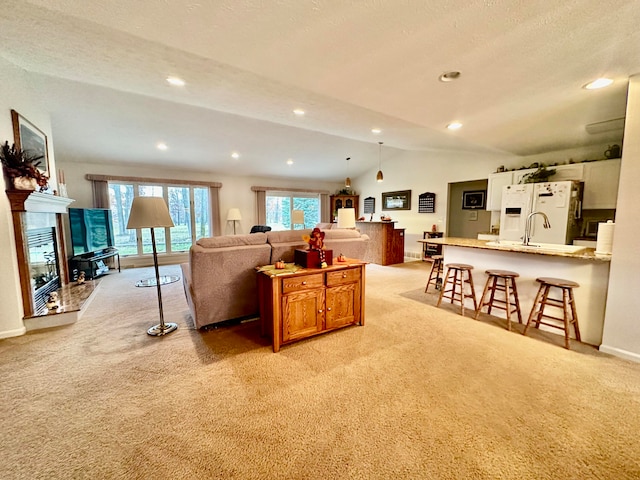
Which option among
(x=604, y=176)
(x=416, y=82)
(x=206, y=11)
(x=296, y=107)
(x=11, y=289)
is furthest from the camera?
(x=604, y=176)

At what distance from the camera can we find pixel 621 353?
223cm

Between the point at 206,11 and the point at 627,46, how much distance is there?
2616 mm

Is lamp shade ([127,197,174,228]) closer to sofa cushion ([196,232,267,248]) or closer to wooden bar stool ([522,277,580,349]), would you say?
sofa cushion ([196,232,267,248])

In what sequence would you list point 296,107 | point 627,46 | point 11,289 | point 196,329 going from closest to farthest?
point 627,46 < point 11,289 < point 196,329 < point 296,107

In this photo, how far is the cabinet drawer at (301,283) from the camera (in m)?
2.37

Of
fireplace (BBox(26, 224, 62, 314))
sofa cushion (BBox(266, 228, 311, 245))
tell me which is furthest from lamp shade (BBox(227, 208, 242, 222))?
sofa cushion (BBox(266, 228, 311, 245))

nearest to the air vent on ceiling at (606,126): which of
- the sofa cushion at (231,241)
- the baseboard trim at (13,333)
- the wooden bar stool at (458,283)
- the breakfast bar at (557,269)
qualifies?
the breakfast bar at (557,269)

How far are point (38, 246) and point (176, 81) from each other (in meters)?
2.83

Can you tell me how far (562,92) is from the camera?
229 cm

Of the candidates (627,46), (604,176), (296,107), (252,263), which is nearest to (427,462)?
(252,263)

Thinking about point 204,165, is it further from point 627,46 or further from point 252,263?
point 627,46

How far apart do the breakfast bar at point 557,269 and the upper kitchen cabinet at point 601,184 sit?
67.8 inches

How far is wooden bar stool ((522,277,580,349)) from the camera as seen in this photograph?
94.4 inches

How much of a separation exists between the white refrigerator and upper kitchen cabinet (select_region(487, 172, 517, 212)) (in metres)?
0.44
